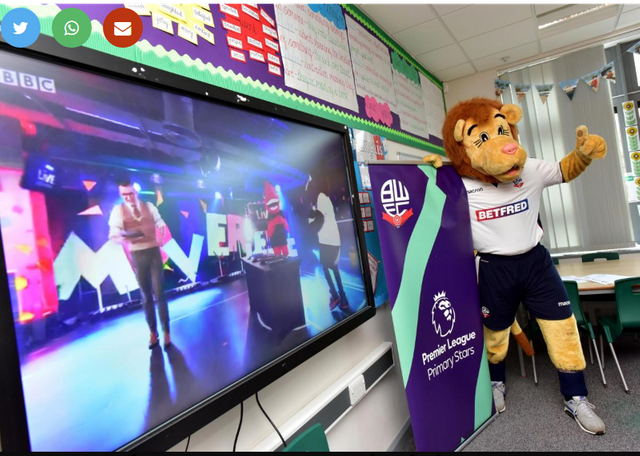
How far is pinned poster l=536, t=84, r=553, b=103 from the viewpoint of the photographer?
4.27 meters

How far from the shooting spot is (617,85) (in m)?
4.13

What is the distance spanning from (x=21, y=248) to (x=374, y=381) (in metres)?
1.68

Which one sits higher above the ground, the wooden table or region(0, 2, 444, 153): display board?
region(0, 2, 444, 153): display board

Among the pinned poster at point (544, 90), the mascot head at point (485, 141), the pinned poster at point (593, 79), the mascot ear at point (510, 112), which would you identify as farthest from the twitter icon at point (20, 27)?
the pinned poster at point (593, 79)

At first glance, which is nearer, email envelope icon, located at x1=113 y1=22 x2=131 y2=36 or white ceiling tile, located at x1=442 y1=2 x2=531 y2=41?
email envelope icon, located at x1=113 y1=22 x2=131 y2=36

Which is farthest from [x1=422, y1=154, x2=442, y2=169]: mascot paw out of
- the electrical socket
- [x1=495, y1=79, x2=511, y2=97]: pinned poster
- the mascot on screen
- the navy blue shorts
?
[x1=495, y1=79, x2=511, y2=97]: pinned poster

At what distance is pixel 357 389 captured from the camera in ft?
5.76

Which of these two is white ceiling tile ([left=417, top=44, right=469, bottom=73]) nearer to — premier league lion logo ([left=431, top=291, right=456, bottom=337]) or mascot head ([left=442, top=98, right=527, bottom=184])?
mascot head ([left=442, top=98, right=527, bottom=184])

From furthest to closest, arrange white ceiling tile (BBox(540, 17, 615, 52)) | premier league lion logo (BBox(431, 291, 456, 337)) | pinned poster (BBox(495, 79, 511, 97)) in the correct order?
pinned poster (BBox(495, 79, 511, 97))
white ceiling tile (BBox(540, 17, 615, 52))
premier league lion logo (BBox(431, 291, 456, 337))

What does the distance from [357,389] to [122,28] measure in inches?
67.5

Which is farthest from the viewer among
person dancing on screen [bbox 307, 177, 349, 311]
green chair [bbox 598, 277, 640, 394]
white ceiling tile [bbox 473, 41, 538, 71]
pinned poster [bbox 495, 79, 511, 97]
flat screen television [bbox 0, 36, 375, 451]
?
pinned poster [bbox 495, 79, 511, 97]

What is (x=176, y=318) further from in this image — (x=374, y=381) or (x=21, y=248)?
(x=374, y=381)

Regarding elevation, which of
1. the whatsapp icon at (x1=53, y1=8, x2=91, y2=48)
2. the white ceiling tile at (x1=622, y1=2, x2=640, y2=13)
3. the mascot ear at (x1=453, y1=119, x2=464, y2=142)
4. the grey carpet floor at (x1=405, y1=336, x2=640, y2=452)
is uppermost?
the white ceiling tile at (x1=622, y1=2, x2=640, y2=13)

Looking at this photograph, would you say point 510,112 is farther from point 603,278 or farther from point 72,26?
point 72,26
